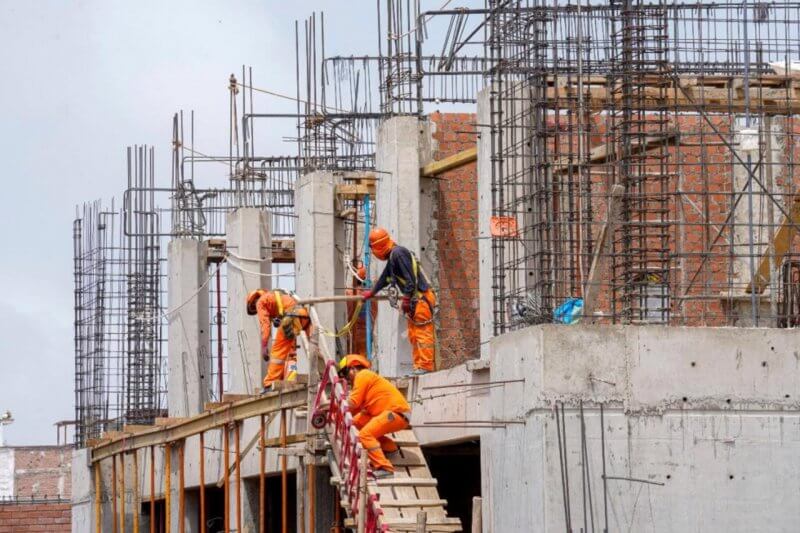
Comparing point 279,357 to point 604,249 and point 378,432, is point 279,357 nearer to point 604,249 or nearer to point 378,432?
point 378,432

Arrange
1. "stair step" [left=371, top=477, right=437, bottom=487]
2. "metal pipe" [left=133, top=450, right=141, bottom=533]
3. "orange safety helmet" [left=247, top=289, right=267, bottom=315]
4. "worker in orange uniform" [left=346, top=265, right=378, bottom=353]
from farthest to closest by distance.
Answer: "metal pipe" [left=133, top=450, right=141, bottom=533] < "worker in orange uniform" [left=346, top=265, right=378, bottom=353] < "orange safety helmet" [left=247, top=289, right=267, bottom=315] < "stair step" [left=371, top=477, right=437, bottom=487]

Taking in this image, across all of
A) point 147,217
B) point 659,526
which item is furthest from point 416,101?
point 147,217

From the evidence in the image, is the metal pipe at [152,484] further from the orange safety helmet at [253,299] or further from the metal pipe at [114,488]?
the orange safety helmet at [253,299]

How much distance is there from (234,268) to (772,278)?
1277 centimetres

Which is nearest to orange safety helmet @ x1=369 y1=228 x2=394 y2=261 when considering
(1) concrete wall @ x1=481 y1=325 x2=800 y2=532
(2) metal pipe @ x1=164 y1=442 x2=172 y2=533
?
(1) concrete wall @ x1=481 y1=325 x2=800 y2=532

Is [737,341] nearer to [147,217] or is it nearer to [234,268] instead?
[234,268]

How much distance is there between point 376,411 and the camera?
59.8 feet

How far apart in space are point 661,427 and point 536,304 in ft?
5.65

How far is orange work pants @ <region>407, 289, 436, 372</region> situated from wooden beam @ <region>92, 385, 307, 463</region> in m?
1.47

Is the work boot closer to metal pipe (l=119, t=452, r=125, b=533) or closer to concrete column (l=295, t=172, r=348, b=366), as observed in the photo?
concrete column (l=295, t=172, r=348, b=366)

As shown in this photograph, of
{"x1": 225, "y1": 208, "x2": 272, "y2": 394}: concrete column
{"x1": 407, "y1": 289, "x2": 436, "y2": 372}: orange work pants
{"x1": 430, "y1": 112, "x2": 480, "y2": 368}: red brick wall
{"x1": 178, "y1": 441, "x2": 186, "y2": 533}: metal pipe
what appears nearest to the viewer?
{"x1": 407, "y1": 289, "x2": 436, "y2": 372}: orange work pants

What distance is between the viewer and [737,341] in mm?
16047

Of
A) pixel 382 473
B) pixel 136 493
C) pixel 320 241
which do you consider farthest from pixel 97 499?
pixel 382 473

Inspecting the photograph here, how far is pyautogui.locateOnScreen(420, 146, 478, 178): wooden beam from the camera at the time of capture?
20891 millimetres
